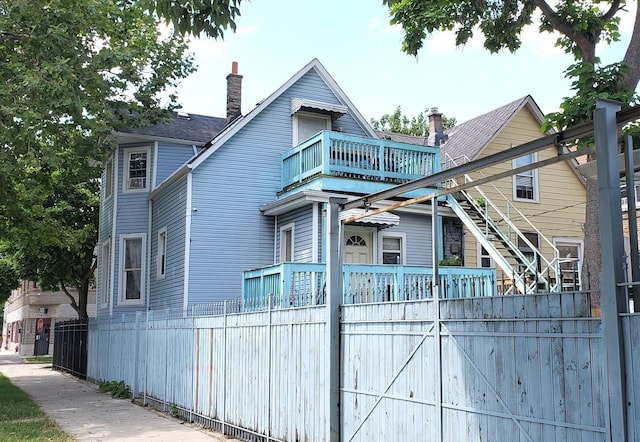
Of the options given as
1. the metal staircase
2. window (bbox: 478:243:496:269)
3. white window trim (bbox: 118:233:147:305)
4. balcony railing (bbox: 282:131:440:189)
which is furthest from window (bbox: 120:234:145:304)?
window (bbox: 478:243:496:269)

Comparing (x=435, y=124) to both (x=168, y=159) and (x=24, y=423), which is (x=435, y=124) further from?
(x=24, y=423)

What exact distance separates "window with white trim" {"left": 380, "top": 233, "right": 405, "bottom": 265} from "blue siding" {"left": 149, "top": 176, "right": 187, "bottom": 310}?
18.6ft

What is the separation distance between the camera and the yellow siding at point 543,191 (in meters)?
21.7

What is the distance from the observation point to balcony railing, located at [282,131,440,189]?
55.3 feet

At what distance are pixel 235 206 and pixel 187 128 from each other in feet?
17.6

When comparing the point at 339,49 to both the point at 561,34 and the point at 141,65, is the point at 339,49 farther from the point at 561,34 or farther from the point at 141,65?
the point at 141,65

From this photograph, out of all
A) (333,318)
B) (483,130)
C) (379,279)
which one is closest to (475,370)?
(333,318)

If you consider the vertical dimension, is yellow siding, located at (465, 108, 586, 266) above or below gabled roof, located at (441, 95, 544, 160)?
below

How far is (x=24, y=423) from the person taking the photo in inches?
498

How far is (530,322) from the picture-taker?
5.73 metres

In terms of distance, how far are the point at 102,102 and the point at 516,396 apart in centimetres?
1497

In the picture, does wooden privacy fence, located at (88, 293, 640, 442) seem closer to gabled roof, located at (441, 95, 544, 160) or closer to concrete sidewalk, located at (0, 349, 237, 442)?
concrete sidewalk, located at (0, 349, 237, 442)

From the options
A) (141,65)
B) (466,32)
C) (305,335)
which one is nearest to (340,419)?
(305,335)

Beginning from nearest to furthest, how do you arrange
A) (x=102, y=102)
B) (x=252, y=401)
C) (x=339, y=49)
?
1. (x=252, y=401)
2. (x=339, y=49)
3. (x=102, y=102)
